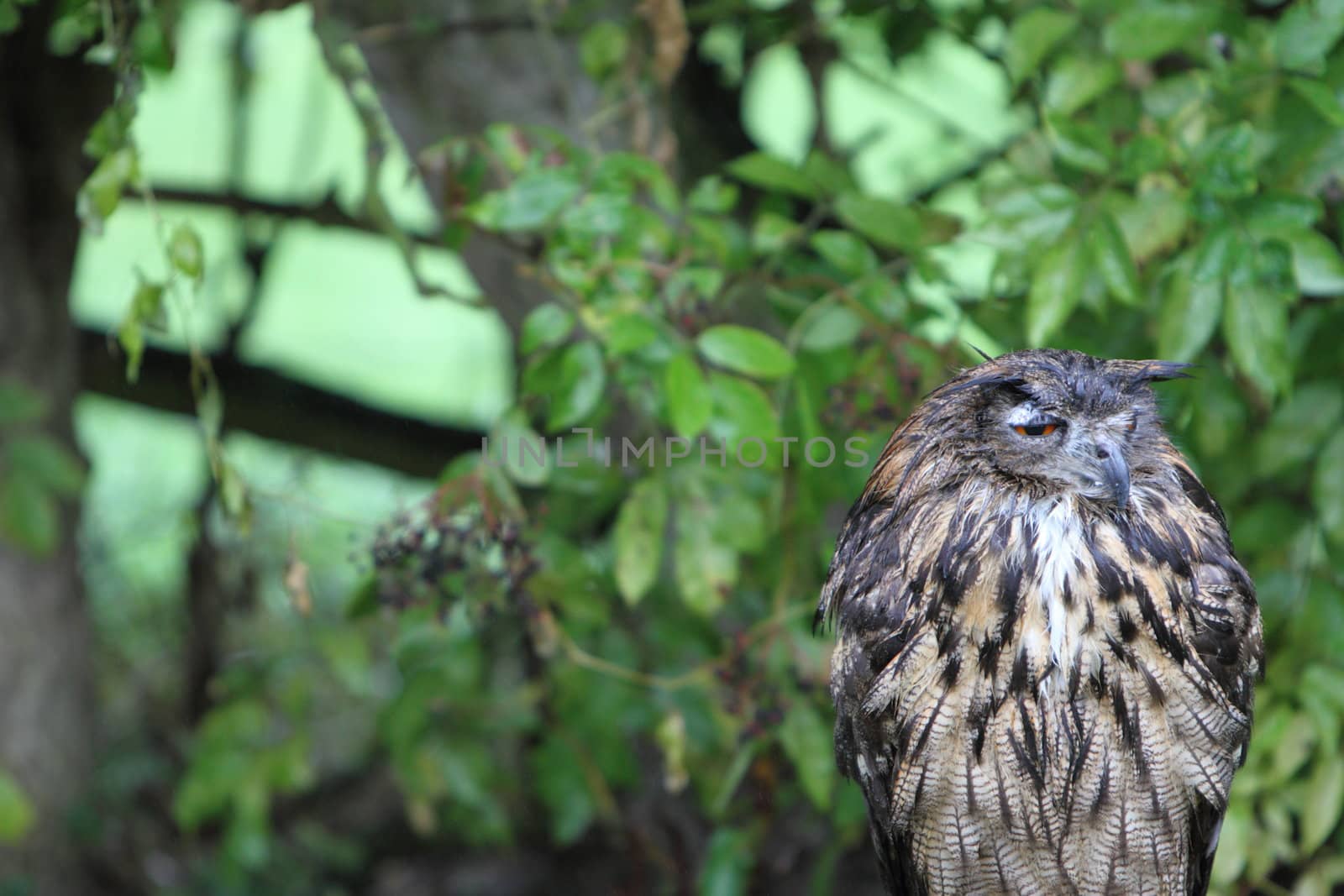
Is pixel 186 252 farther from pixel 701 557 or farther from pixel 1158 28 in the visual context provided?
pixel 1158 28

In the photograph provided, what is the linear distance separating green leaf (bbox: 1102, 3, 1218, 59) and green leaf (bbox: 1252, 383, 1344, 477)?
620 mm

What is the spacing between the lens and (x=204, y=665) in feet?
13.0

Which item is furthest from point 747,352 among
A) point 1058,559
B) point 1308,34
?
point 1308,34

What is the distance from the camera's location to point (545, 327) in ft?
7.10

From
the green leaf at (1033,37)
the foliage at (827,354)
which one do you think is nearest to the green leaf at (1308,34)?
the foliage at (827,354)

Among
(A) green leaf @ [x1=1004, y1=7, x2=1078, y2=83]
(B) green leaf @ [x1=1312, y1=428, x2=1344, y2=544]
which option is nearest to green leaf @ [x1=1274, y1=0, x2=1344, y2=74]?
(A) green leaf @ [x1=1004, y1=7, x2=1078, y2=83]

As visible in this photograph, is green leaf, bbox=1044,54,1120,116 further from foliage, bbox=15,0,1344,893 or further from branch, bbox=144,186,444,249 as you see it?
branch, bbox=144,186,444,249

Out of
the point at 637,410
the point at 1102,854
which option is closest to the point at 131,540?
the point at 637,410

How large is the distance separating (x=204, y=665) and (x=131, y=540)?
0.85 meters

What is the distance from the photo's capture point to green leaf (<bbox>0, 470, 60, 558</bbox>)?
2.79 meters

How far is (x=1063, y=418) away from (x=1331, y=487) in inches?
28.5

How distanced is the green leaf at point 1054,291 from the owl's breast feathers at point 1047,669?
283 mm

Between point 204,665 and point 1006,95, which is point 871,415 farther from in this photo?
point 204,665

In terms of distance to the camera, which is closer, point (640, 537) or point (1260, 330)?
point (1260, 330)
